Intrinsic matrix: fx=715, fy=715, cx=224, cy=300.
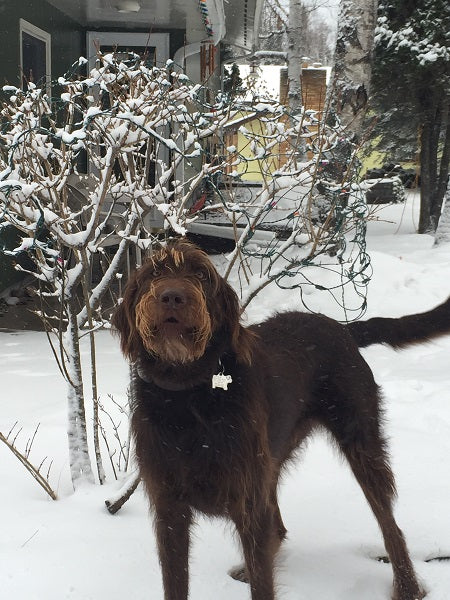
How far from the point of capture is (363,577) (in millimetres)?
2912

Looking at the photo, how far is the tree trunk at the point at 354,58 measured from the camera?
827cm

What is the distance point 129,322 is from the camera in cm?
231

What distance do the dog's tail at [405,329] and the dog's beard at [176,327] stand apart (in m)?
1.15

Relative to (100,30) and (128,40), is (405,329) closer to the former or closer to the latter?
(128,40)

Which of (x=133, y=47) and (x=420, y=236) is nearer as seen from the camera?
(x=133, y=47)

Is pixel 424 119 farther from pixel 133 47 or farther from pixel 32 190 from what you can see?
pixel 32 190

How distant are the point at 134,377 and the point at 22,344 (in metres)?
4.62

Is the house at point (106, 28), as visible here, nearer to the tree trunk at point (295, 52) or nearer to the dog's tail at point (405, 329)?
the tree trunk at point (295, 52)

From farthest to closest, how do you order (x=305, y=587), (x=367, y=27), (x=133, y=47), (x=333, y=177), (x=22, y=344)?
1. (x=133, y=47)
2. (x=367, y=27)
3. (x=333, y=177)
4. (x=22, y=344)
5. (x=305, y=587)

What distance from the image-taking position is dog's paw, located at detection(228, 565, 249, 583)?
2.90 m

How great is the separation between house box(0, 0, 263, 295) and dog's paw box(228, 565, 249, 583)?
569 centimetres

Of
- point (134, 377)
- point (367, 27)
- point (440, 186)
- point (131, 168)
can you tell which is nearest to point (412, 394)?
point (131, 168)

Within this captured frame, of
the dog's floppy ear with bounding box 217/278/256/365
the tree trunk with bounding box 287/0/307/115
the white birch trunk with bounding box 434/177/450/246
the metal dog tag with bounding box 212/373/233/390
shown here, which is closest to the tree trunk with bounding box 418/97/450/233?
the tree trunk with bounding box 287/0/307/115

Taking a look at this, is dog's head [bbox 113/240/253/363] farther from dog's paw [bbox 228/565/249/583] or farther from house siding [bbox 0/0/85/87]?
house siding [bbox 0/0/85/87]
